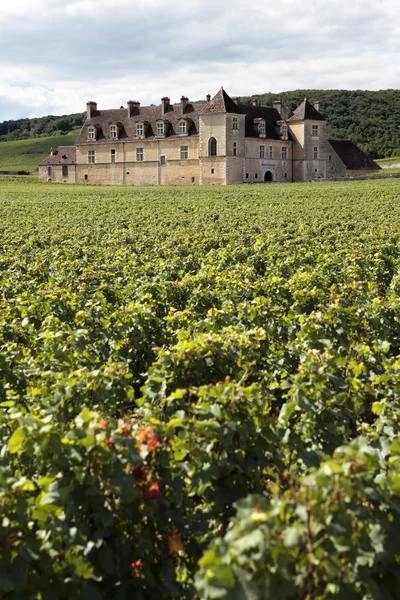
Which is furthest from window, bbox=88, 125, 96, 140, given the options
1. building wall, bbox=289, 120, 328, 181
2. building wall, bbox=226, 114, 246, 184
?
building wall, bbox=289, 120, 328, 181

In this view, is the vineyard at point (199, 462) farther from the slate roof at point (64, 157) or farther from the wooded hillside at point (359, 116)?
the wooded hillside at point (359, 116)

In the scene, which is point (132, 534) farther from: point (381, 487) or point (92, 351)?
point (92, 351)

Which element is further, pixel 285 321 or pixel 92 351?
pixel 285 321

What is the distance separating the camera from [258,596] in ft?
8.77

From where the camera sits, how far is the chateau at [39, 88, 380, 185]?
229 ft

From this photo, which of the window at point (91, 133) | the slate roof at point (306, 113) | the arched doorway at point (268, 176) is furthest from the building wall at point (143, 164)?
the slate roof at point (306, 113)

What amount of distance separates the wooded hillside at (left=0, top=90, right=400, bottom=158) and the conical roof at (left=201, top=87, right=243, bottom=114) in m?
49.4

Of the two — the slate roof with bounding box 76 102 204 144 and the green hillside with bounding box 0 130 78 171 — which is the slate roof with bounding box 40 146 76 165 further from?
the green hillside with bounding box 0 130 78 171

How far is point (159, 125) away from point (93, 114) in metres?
11.0

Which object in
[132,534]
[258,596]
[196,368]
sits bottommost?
[132,534]

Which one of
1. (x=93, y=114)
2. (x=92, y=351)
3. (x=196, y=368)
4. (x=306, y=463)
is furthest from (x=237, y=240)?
(x=93, y=114)

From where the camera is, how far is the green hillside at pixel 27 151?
133 m

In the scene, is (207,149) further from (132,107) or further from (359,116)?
(359,116)

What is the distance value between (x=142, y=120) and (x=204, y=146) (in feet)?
35.1
